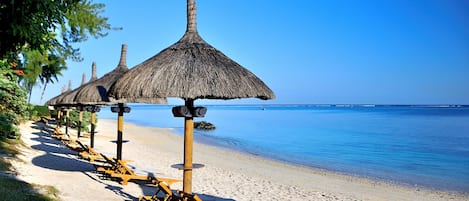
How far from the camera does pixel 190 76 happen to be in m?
4.96

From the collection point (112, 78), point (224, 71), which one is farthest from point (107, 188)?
point (224, 71)

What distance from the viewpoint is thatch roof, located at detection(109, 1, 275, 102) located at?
4898 millimetres

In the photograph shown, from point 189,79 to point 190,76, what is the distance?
0.06 meters

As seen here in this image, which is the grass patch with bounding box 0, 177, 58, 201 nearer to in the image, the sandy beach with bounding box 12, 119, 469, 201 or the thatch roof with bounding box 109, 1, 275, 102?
the sandy beach with bounding box 12, 119, 469, 201

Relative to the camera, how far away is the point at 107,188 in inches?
278

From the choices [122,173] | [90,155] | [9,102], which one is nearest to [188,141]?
[122,173]

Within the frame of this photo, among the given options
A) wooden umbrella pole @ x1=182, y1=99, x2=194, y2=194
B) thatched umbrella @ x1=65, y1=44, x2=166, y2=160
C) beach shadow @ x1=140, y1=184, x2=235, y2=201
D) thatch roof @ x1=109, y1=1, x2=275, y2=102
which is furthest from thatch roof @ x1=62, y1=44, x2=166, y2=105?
wooden umbrella pole @ x1=182, y1=99, x2=194, y2=194

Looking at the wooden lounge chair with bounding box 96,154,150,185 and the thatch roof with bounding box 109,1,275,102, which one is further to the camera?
the wooden lounge chair with bounding box 96,154,150,185

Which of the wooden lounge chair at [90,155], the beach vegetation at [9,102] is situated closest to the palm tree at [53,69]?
the beach vegetation at [9,102]

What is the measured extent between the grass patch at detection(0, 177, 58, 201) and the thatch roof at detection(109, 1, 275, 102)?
68.1 inches

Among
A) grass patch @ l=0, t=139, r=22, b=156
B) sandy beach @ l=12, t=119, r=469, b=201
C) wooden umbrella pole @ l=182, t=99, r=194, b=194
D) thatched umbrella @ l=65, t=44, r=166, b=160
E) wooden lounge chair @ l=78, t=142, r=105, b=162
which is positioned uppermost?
thatched umbrella @ l=65, t=44, r=166, b=160

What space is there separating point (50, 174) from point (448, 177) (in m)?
12.5

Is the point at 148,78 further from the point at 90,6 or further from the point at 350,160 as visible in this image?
the point at 350,160

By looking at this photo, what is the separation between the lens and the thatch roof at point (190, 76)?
16.1 ft
